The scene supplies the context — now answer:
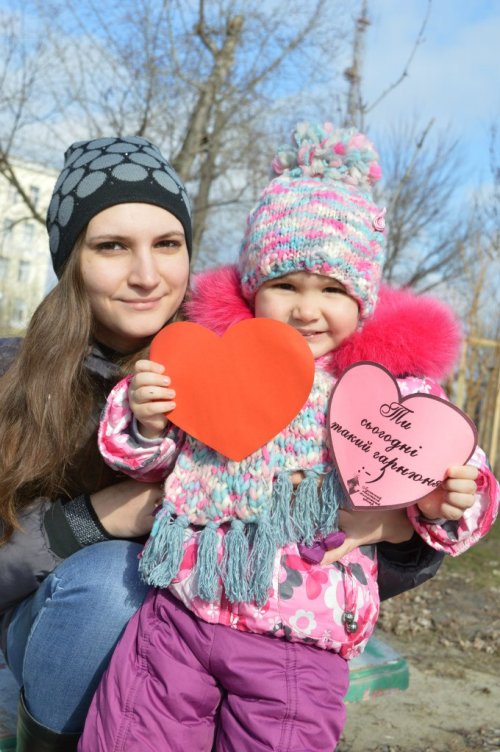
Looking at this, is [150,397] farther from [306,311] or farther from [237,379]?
[306,311]

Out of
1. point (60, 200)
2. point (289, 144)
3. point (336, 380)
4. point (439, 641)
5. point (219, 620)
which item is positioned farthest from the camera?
point (439, 641)

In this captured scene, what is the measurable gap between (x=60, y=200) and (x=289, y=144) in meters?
0.71

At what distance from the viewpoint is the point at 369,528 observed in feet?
5.79

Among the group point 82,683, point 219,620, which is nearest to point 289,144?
point 219,620

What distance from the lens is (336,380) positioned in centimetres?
176

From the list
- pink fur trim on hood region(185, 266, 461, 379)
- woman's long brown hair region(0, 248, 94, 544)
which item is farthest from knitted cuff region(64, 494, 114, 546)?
pink fur trim on hood region(185, 266, 461, 379)

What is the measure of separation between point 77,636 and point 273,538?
2.11ft

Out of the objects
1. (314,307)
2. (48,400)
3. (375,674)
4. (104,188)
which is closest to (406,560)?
(314,307)

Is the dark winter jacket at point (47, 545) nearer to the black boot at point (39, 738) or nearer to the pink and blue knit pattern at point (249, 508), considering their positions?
the black boot at point (39, 738)

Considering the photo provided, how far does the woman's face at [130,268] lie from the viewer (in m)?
2.11

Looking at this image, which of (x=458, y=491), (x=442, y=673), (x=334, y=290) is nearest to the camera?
(x=458, y=491)

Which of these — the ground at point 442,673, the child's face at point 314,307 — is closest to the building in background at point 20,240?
the child's face at point 314,307

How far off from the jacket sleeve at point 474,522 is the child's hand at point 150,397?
25.7 inches

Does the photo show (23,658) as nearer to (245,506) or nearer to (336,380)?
(245,506)
